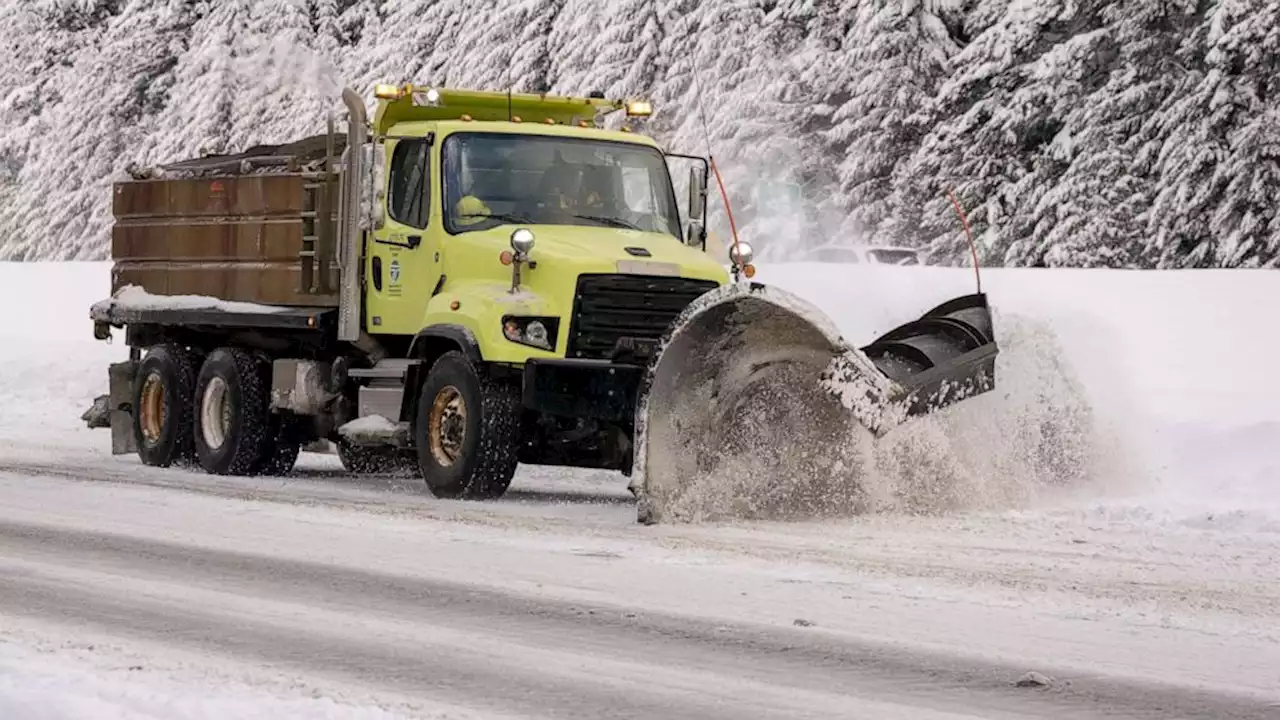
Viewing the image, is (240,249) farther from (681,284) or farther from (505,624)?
(505,624)

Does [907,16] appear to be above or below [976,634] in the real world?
above

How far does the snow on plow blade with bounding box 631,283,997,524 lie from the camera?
1127 centimetres

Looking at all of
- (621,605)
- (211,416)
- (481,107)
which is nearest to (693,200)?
(481,107)

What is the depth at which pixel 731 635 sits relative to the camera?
7.36 m

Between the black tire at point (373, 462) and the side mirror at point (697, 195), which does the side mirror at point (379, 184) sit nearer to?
the side mirror at point (697, 195)

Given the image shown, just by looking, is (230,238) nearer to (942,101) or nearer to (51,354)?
(51,354)

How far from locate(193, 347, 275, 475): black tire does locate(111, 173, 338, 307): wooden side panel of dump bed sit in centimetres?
46

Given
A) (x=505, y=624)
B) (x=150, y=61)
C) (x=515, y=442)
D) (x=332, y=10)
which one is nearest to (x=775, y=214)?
(x=332, y=10)

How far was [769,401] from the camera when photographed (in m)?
11.9

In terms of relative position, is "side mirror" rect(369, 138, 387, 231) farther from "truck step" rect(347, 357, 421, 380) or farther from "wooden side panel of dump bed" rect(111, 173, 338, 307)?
"truck step" rect(347, 357, 421, 380)

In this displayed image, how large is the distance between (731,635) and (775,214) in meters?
30.6

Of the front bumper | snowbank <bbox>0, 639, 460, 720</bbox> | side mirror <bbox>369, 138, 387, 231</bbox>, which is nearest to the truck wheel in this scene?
the front bumper

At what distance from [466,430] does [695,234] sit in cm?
223

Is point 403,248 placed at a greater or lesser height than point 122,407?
greater
